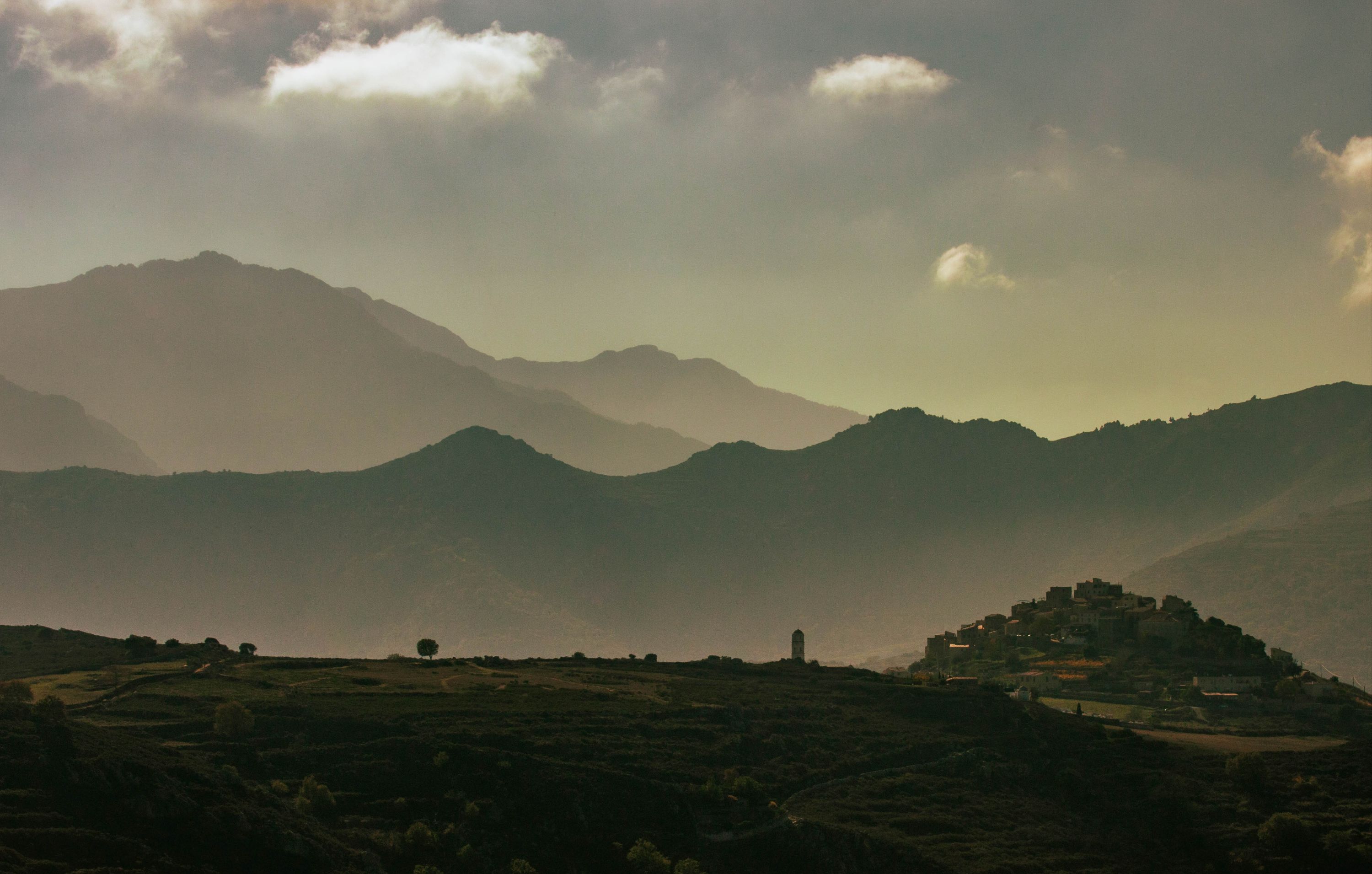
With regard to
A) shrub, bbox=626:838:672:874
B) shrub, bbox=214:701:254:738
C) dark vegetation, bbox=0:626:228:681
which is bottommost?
shrub, bbox=626:838:672:874

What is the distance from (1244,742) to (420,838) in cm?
9949

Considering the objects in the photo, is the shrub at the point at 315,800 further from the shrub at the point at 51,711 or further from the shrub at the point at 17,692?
the shrub at the point at 17,692

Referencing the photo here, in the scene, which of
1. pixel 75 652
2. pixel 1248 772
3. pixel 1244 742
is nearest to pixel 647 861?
pixel 1248 772

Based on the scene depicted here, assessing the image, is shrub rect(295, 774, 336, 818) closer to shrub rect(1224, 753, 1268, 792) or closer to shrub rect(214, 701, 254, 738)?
shrub rect(214, 701, 254, 738)

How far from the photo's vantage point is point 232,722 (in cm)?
11581

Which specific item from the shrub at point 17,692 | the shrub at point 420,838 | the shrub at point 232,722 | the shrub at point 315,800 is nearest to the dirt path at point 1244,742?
the shrub at point 420,838

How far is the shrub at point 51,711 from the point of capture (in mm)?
100062

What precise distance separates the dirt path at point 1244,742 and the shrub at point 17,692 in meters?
112

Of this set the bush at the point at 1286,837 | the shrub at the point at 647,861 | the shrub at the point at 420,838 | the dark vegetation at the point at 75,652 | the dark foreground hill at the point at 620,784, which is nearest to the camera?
the dark foreground hill at the point at 620,784

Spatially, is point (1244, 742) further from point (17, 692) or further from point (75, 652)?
point (75, 652)

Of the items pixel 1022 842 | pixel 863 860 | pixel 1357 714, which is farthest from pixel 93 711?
pixel 1357 714

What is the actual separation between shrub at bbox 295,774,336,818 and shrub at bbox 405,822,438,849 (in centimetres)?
761

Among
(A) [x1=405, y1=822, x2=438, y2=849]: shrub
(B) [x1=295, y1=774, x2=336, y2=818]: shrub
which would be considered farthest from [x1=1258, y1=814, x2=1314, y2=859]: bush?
(B) [x1=295, y1=774, x2=336, y2=818]: shrub

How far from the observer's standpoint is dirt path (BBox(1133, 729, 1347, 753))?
147m
